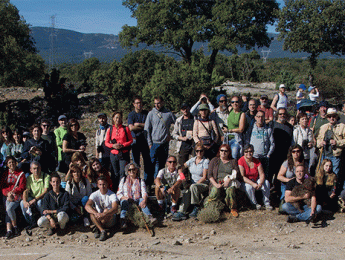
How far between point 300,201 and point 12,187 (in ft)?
17.4

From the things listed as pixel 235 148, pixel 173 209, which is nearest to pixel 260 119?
pixel 235 148

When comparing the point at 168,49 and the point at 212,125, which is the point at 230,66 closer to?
the point at 168,49

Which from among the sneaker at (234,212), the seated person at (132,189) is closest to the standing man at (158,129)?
the seated person at (132,189)

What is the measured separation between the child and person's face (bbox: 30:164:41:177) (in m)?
5.21

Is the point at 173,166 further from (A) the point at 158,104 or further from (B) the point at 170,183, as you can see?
(A) the point at 158,104

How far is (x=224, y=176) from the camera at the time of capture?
7320 millimetres

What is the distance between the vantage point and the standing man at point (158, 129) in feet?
26.3

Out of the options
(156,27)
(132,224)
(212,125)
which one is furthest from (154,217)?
(156,27)

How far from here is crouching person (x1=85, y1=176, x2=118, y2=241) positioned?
6729mm

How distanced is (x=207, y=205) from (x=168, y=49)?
57.7 feet

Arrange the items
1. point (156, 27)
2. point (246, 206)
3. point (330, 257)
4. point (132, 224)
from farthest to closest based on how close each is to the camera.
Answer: point (156, 27), point (246, 206), point (132, 224), point (330, 257)

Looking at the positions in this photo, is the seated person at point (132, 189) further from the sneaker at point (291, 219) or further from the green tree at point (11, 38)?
the green tree at point (11, 38)

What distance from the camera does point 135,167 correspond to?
723cm

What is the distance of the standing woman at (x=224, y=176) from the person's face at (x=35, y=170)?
126 inches
